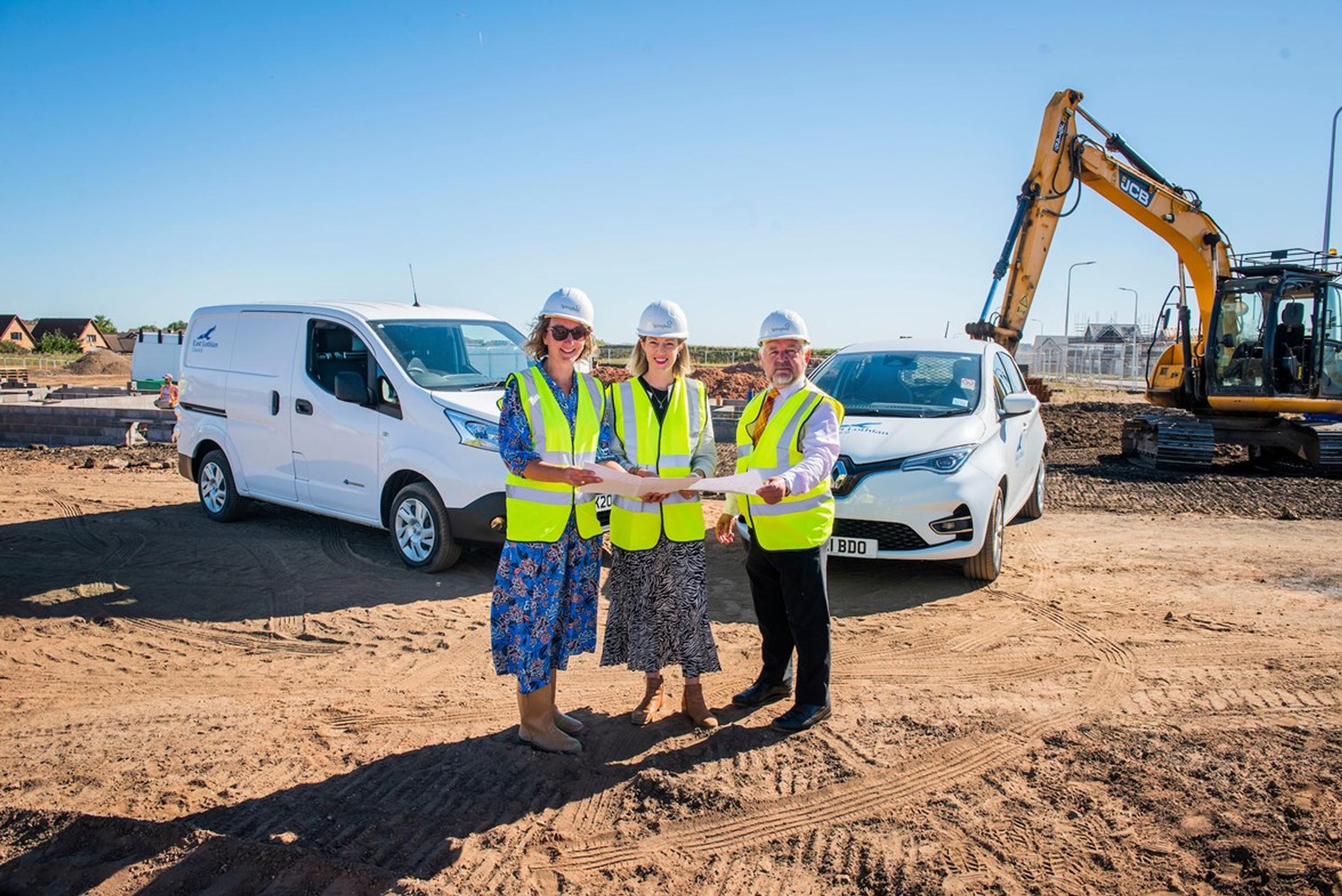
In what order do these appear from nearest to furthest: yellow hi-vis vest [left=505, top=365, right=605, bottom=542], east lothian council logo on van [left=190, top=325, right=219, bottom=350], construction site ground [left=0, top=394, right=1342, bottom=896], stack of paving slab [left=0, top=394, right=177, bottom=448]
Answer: construction site ground [left=0, top=394, right=1342, bottom=896] < yellow hi-vis vest [left=505, top=365, right=605, bottom=542] < east lothian council logo on van [left=190, top=325, right=219, bottom=350] < stack of paving slab [left=0, top=394, right=177, bottom=448]

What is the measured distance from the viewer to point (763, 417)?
4645 mm

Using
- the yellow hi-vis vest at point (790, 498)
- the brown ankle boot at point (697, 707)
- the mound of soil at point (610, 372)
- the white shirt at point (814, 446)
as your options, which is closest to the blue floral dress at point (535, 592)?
the brown ankle boot at point (697, 707)

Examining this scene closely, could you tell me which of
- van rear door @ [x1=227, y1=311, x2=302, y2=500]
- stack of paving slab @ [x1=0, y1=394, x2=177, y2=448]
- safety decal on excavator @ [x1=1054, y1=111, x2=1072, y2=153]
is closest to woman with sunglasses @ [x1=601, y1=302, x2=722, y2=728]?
van rear door @ [x1=227, y1=311, x2=302, y2=500]

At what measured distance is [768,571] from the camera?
187 inches

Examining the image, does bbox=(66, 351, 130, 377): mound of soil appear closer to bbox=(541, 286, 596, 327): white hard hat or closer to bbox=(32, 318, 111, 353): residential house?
bbox=(32, 318, 111, 353): residential house

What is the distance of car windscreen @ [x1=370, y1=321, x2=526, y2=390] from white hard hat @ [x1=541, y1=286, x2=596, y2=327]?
3.67 m

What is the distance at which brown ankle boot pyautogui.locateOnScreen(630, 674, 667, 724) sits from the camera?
4.70m

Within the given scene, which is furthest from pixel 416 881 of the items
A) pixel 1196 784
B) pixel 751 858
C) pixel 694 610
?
pixel 1196 784

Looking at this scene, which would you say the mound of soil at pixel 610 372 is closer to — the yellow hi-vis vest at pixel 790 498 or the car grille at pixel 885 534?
the car grille at pixel 885 534

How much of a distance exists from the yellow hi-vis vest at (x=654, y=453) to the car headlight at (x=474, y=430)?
2.96 m

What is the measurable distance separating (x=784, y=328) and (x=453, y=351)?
4.56m

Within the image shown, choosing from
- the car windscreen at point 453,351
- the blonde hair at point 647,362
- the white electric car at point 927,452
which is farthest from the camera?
the car windscreen at point 453,351

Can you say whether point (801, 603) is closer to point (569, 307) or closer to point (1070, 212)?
point (569, 307)

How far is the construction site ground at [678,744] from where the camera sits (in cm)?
341
